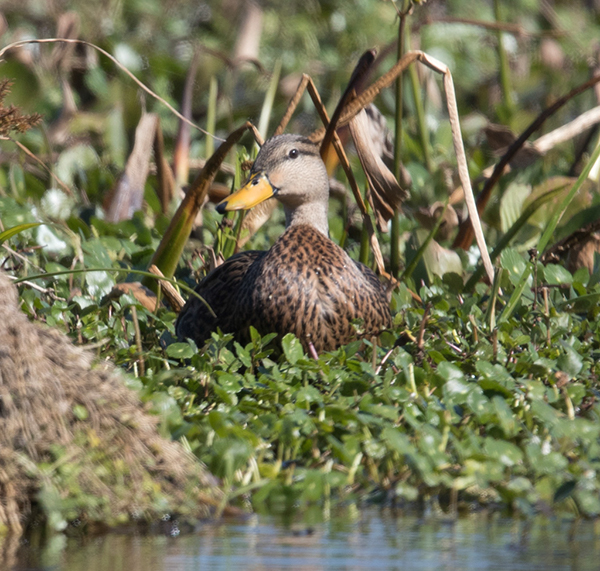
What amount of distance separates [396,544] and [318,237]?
7.41 feet

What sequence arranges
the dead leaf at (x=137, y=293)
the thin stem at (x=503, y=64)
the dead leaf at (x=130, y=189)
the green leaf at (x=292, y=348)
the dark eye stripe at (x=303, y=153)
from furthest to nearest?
the thin stem at (x=503, y=64), the dead leaf at (x=130, y=189), the dark eye stripe at (x=303, y=153), the dead leaf at (x=137, y=293), the green leaf at (x=292, y=348)

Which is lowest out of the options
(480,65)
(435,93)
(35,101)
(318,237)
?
(318,237)

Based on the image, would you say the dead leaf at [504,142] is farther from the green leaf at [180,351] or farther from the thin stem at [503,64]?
the green leaf at [180,351]

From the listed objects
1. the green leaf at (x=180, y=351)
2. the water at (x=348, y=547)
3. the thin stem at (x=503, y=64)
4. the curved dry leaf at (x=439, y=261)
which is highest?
the thin stem at (x=503, y=64)

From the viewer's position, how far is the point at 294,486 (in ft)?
8.57

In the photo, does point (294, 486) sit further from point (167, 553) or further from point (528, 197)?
point (528, 197)

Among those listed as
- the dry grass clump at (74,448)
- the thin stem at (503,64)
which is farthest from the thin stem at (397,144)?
the dry grass clump at (74,448)

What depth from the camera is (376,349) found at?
3.65 meters

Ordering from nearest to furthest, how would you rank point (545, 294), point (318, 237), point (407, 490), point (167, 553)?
1. point (167, 553)
2. point (407, 490)
3. point (545, 294)
4. point (318, 237)

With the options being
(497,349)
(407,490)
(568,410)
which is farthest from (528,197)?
(407,490)

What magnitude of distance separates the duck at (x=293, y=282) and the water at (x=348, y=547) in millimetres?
1374

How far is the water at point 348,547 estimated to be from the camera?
2.20 m

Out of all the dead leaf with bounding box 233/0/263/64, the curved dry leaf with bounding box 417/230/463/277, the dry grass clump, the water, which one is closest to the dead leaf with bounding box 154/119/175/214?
the curved dry leaf with bounding box 417/230/463/277

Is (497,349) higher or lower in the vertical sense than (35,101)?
lower
